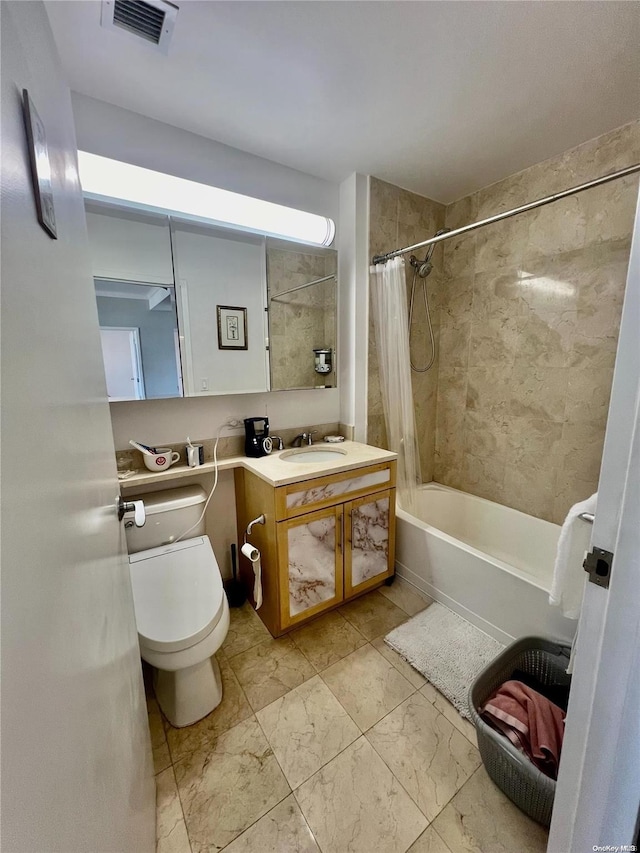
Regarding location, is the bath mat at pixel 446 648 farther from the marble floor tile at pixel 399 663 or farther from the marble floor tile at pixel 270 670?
the marble floor tile at pixel 270 670

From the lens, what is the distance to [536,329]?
6.25 feet

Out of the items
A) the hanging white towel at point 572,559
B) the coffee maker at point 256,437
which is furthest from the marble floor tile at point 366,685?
the coffee maker at point 256,437

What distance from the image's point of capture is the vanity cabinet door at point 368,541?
68.2 inches

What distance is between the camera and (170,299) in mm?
1559

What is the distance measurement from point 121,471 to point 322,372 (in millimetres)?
1223

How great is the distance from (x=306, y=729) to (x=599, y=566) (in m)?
1.22

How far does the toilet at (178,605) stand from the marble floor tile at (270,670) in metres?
0.13

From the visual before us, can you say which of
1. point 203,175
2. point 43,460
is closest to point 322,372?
point 203,175

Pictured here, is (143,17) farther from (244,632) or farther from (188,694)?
(244,632)

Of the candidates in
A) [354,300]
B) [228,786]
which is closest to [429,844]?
[228,786]

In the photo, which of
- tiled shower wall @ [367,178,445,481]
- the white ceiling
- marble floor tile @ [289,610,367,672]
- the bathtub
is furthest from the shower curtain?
marble floor tile @ [289,610,367,672]

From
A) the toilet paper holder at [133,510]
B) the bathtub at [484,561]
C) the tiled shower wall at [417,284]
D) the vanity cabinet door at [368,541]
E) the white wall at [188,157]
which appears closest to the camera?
the toilet paper holder at [133,510]

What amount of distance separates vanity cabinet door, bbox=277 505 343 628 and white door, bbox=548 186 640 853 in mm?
1050

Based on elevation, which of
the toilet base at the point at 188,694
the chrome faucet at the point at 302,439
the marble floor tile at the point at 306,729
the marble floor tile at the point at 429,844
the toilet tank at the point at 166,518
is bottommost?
the marble floor tile at the point at 429,844
